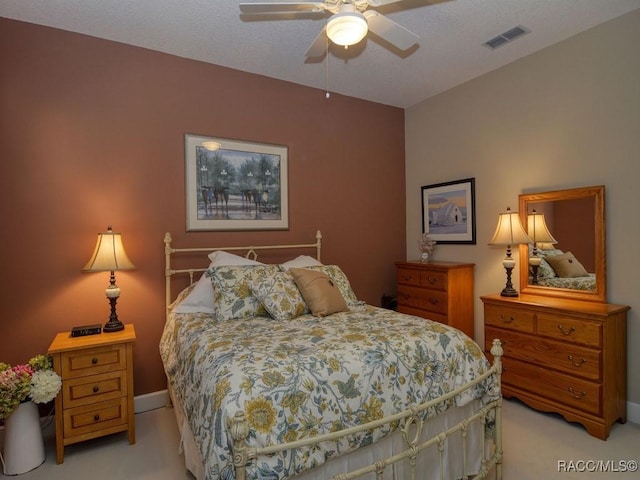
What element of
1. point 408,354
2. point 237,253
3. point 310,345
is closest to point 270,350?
point 310,345

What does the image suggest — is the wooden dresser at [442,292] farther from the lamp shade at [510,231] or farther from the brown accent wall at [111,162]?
the brown accent wall at [111,162]

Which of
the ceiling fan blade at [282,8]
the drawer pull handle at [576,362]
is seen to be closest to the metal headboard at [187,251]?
the ceiling fan blade at [282,8]

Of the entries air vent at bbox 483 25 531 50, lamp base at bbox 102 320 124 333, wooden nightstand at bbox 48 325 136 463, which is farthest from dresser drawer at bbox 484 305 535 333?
lamp base at bbox 102 320 124 333

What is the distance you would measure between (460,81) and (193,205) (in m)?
2.95

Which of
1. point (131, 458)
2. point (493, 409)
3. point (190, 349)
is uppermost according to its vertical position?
point (190, 349)

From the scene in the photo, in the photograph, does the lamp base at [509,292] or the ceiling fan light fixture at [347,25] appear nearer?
the ceiling fan light fixture at [347,25]

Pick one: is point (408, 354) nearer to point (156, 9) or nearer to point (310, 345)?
point (310, 345)

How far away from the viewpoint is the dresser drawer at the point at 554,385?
2523 millimetres

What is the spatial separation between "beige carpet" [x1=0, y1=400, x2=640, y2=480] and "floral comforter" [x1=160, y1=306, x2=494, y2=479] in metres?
0.56

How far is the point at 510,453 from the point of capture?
Answer: 2336mm

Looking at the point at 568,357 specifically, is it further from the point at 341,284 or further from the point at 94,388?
the point at 94,388

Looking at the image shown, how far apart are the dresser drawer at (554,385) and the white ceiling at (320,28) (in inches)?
103

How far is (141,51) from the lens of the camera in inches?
119

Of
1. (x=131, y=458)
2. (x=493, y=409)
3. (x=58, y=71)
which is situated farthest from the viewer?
(x=58, y=71)
